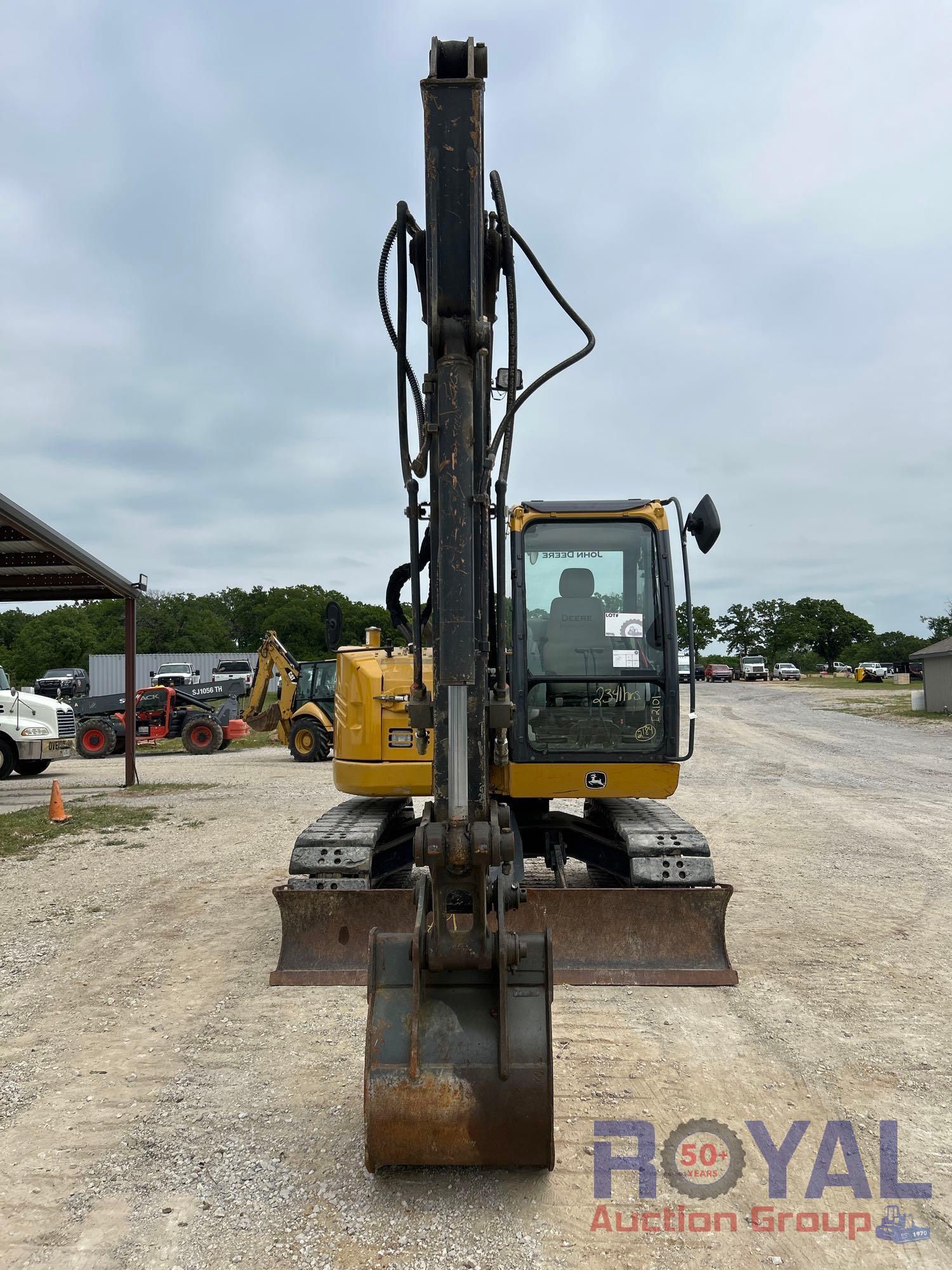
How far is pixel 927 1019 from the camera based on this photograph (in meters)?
4.99

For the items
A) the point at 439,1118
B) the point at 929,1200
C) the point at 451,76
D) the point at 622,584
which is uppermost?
the point at 451,76

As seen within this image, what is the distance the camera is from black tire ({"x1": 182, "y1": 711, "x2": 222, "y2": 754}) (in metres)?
22.5

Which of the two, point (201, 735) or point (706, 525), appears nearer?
point (706, 525)

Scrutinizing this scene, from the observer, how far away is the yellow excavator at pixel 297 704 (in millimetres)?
20031

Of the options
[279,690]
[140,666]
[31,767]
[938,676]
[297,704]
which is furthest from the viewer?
[140,666]

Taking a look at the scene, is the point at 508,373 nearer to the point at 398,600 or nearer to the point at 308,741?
the point at 398,600

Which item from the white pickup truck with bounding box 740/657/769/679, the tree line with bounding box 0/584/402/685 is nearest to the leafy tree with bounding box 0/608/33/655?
the tree line with bounding box 0/584/402/685

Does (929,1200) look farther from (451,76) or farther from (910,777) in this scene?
(910,777)

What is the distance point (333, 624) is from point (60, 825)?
289 inches

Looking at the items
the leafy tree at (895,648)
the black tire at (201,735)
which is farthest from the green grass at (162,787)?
the leafy tree at (895,648)

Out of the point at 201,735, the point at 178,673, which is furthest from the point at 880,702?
the point at 178,673

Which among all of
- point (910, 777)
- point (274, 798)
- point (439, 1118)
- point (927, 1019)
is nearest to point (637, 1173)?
point (439, 1118)

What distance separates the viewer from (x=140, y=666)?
5494cm

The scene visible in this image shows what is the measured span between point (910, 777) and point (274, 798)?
10093 mm
